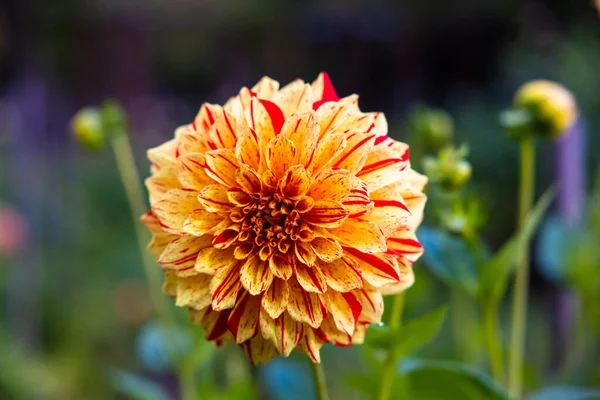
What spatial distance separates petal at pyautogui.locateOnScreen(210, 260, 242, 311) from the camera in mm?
357

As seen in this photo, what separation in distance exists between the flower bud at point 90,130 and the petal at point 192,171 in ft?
0.85

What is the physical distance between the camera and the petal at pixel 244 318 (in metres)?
0.37

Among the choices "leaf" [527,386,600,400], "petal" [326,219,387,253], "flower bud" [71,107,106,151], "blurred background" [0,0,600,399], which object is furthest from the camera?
"blurred background" [0,0,600,399]

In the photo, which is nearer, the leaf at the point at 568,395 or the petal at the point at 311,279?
the petal at the point at 311,279

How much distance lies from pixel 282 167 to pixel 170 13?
12.0 ft

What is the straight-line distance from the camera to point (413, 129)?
0.72 m

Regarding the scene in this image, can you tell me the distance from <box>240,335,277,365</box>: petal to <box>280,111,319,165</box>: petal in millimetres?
108

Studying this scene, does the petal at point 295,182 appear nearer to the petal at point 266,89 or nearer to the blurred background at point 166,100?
the petal at point 266,89

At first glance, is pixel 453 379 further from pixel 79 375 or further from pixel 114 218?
pixel 114 218

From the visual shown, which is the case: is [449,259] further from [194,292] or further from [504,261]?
[194,292]

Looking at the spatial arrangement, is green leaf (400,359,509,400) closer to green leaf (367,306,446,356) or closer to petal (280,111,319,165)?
green leaf (367,306,446,356)

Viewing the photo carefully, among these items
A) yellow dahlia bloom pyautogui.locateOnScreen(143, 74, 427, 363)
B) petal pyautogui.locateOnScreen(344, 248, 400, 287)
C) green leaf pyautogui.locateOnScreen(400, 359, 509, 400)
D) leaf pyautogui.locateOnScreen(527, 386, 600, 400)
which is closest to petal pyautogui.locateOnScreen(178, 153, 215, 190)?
yellow dahlia bloom pyautogui.locateOnScreen(143, 74, 427, 363)

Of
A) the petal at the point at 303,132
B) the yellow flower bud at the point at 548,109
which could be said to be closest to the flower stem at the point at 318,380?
the petal at the point at 303,132

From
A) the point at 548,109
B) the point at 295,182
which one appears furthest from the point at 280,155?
the point at 548,109
